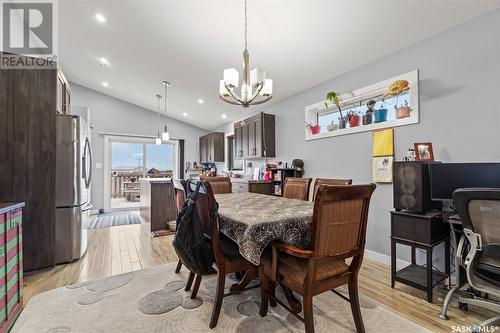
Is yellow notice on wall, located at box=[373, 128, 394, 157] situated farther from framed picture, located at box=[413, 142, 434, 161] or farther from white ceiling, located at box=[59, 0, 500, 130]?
white ceiling, located at box=[59, 0, 500, 130]

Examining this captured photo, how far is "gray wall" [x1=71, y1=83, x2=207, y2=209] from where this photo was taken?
20.5 ft

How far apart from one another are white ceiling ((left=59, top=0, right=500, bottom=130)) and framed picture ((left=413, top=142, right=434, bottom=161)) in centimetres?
115

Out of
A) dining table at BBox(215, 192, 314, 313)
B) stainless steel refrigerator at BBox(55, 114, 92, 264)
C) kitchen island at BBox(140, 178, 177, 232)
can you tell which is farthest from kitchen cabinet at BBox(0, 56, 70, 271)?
dining table at BBox(215, 192, 314, 313)

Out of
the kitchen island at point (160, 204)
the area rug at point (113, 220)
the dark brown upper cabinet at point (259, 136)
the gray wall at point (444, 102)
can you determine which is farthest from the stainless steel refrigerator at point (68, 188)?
the gray wall at point (444, 102)

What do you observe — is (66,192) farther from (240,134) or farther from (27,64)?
(240,134)

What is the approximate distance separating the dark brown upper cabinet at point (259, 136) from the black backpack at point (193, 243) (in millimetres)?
3046

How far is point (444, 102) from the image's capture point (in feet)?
7.86

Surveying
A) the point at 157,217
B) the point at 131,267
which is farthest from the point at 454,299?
the point at 157,217

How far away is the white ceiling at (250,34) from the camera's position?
2342 mm

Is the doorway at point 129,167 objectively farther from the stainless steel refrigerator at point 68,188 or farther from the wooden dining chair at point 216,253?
the wooden dining chair at point 216,253

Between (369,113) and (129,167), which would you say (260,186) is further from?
(129,167)

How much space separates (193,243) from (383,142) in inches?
98.5

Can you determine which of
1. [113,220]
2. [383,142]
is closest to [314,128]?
[383,142]

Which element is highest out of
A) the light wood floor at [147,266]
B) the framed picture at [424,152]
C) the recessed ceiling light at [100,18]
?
the recessed ceiling light at [100,18]
